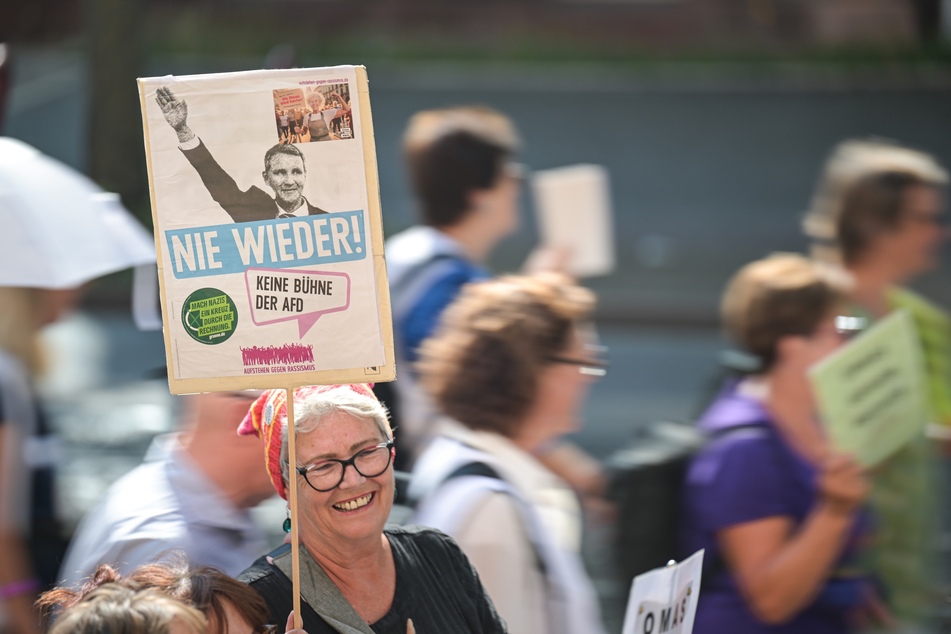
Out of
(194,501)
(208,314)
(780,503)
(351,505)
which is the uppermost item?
(208,314)

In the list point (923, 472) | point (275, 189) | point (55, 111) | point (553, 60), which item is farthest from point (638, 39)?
point (275, 189)

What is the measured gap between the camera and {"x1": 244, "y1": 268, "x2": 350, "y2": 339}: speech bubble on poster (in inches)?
89.7

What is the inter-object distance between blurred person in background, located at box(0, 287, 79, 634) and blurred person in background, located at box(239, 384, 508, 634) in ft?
4.06

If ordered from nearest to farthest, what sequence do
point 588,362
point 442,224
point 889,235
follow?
point 588,362, point 889,235, point 442,224

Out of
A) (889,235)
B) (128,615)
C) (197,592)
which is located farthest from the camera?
(889,235)

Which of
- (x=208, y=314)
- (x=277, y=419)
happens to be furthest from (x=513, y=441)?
(x=208, y=314)

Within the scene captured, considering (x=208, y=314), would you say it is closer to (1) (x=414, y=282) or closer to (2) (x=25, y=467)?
(2) (x=25, y=467)

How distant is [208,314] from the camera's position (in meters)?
2.27

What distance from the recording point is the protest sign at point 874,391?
3459 millimetres

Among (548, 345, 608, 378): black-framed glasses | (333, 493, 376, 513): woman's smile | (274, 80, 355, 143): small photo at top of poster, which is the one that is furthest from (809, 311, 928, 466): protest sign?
(274, 80, 355, 143): small photo at top of poster

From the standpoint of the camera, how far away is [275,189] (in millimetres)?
2244

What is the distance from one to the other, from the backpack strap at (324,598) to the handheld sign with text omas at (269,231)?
0.17 m

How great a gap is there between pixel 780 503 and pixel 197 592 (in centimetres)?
177

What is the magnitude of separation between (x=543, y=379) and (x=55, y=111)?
18234mm
